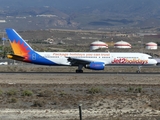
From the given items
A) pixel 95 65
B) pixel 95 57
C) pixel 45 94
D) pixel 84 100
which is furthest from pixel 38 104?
pixel 95 57

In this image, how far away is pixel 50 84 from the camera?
46500 millimetres

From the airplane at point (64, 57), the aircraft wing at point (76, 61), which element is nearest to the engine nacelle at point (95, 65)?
the airplane at point (64, 57)

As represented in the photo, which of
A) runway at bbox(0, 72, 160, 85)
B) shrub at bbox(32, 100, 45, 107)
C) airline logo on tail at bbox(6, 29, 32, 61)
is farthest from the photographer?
airline logo on tail at bbox(6, 29, 32, 61)

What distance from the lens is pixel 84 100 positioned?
35188 millimetres

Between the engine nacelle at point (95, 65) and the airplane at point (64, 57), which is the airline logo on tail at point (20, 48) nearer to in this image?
the airplane at point (64, 57)

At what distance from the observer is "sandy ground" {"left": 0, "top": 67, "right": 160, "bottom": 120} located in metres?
29.6

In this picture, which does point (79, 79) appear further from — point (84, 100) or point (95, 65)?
point (84, 100)

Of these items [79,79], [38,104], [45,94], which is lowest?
[38,104]

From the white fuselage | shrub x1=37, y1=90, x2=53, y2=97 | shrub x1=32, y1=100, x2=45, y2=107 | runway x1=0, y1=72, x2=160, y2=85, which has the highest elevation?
the white fuselage

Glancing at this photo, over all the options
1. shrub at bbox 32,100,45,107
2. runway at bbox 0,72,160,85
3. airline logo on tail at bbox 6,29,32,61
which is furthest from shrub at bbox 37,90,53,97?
airline logo on tail at bbox 6,29,32,61

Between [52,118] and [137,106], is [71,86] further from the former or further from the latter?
[52,118]

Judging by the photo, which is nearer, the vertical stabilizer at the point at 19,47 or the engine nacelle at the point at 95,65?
the engine nacelle at the point at 95,65

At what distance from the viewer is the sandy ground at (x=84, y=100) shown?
29609mm

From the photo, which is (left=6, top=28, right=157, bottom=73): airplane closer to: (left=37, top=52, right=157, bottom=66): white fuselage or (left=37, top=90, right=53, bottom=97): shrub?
(left=37, top=52, right=157, bottom=66): white fuselage
